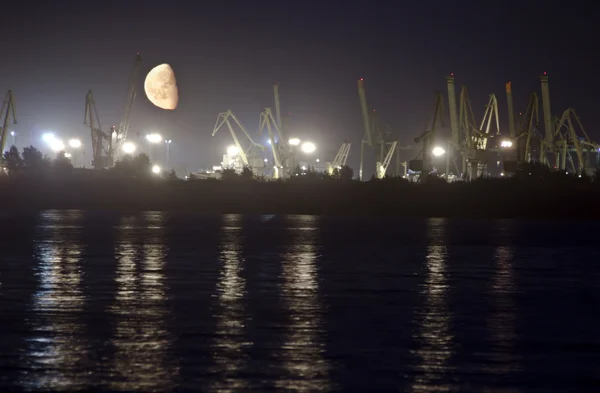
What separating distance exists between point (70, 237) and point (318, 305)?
14807 mm

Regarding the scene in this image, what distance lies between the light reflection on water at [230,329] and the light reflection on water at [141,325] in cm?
52

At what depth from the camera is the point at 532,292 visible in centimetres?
1498

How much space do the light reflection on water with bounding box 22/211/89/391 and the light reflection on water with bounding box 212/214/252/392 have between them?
A: 1364mm

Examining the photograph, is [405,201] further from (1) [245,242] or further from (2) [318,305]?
(2) [318,305]

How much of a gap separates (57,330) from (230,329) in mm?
2166

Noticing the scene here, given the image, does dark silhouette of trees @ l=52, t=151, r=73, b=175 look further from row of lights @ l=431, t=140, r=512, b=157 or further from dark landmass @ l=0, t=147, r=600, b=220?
row of lights @ l=431, t=140, r=512, b=157

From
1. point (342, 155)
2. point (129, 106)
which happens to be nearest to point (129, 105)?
point (129, 106)

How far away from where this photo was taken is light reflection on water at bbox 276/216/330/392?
331 inches

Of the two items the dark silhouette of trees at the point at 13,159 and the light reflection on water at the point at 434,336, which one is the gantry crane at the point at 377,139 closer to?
the dark silhouette of trees at the point at 13,159

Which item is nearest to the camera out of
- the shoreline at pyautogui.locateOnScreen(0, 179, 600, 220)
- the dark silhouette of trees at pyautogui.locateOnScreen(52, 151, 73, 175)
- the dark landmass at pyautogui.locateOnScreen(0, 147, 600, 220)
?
the shoreline at pyautogui.locateOnScreen(0, 179, 600, 220)

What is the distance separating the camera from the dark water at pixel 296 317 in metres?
8.57

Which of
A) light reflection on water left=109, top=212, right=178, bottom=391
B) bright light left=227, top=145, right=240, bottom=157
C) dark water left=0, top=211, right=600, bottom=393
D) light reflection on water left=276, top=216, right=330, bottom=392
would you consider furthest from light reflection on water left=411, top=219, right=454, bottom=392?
bright light left=227, top=145, right=240, bottom=157

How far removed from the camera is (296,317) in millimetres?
11914

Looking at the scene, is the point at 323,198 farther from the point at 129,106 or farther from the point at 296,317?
the point at 129,106
